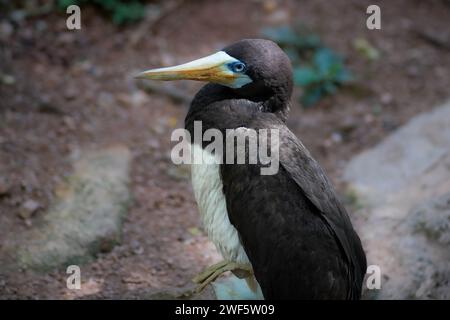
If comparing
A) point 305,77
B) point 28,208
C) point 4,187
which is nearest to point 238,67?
point 28,208

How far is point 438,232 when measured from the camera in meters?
4.89

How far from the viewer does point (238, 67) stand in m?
4.43

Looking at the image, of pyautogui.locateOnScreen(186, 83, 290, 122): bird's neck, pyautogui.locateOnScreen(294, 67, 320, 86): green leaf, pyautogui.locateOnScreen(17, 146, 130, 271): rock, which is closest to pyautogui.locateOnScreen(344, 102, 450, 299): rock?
pyautogui.locateOnScreen(294, 67, 320, 86): green leaf

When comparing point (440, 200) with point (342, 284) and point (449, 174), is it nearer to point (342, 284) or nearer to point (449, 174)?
point (449, 174)

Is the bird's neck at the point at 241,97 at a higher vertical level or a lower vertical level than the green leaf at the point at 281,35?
lower

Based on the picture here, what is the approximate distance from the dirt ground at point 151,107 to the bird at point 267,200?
2.83ft

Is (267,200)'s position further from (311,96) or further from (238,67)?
(311,96)

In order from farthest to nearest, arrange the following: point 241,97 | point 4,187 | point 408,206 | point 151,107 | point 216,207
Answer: point 151,107 → point 408,206 → point 4,187 → point 241,97 → point 216,207

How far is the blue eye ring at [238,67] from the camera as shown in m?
4.42

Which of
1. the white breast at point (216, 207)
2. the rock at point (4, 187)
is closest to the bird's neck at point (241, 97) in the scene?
the white breast at point (216, 207)

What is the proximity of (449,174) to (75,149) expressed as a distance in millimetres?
3187

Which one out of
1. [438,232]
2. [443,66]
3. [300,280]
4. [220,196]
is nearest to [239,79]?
[220,196]

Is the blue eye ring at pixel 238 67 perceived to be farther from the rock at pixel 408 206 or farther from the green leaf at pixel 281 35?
the green leaf at pixel 281 35

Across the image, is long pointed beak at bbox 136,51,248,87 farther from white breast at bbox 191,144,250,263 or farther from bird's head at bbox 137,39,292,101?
white breast at bbox 191,144,250,263
